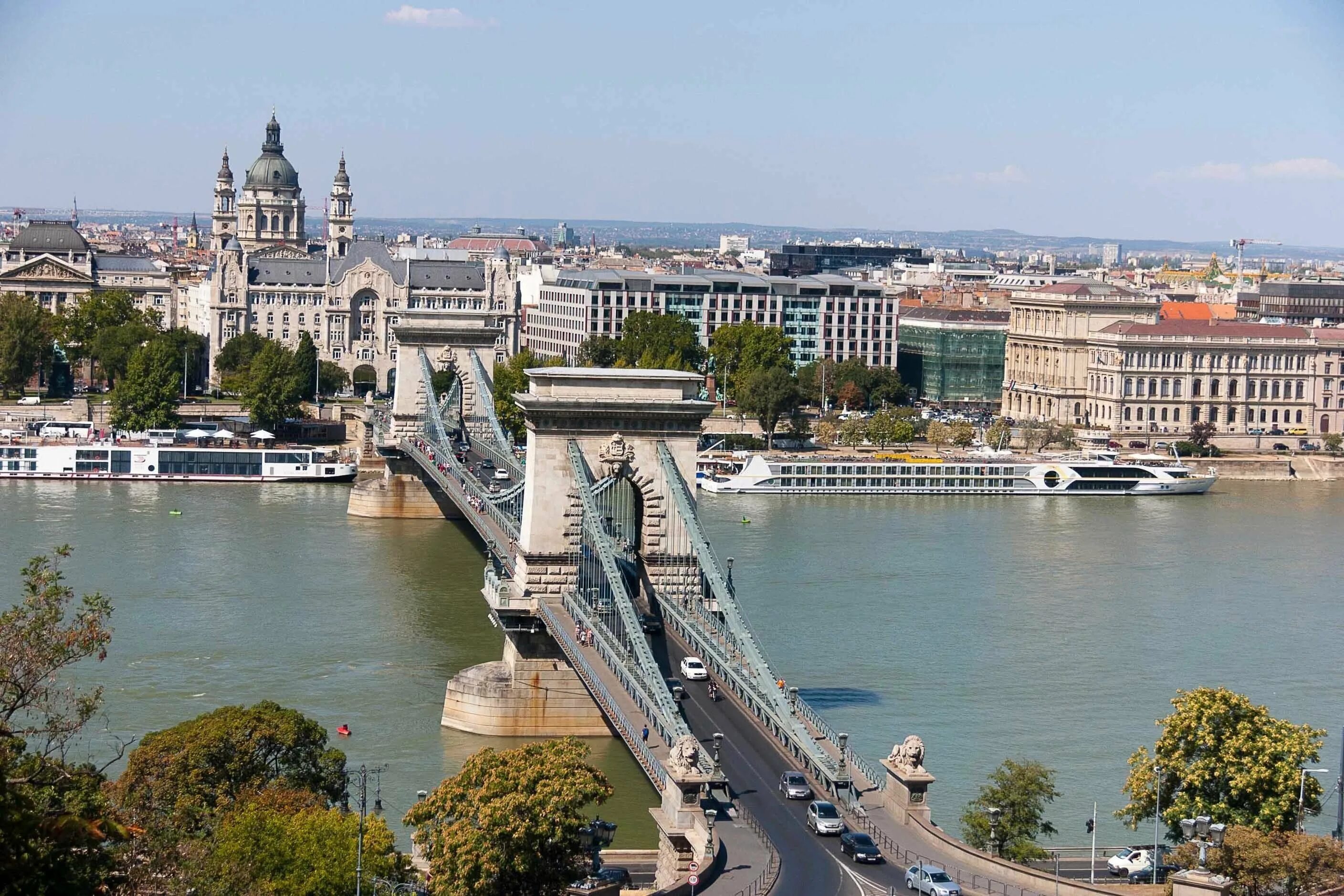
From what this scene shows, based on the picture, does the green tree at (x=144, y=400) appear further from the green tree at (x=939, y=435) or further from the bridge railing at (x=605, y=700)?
the bridge railing at (x=605, y=700)

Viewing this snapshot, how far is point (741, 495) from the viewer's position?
4700 centimetres

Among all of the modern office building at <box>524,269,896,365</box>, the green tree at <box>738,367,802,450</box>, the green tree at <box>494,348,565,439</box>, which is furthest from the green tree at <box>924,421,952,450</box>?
the modern office building at <box>524,269,896,365</box>

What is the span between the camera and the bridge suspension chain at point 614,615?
18328 mm

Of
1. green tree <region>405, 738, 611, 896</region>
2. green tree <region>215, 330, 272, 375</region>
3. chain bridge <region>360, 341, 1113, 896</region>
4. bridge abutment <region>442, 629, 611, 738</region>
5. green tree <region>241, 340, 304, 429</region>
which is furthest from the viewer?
green tree <region>215, 330, 272, 375</region>

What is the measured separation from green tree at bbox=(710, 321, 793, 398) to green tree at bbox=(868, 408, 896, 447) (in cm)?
542

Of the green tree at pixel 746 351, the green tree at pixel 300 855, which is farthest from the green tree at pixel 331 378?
the green tree at pixel 300 855

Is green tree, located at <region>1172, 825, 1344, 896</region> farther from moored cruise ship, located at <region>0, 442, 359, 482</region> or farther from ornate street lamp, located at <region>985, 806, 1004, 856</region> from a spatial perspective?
moored cruise ship, located at <region>0, 442, 359, 482</region>

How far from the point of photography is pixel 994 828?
17812mm

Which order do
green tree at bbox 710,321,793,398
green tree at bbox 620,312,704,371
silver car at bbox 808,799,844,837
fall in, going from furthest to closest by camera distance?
green tree at bbox 710,321,793,398
green tree at bbox 620,312,704,371
silver car at bbox 808,799,844,837

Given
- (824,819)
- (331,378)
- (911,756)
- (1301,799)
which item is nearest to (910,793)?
(911,756)

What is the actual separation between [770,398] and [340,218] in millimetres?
35047

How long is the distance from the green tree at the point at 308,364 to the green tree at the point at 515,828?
41.5m

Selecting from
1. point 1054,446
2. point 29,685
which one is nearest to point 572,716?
point 29,685

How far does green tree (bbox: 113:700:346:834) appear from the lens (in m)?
17.0
